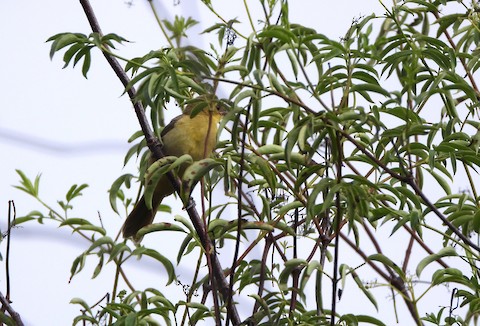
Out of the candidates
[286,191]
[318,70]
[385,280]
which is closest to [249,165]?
[286,191]

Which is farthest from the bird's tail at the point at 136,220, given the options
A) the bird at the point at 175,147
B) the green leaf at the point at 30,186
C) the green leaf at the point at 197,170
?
the green leaf at the point at 197,170

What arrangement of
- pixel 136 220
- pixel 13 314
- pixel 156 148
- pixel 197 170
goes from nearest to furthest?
1. pixel 197 170
2. pixel 13 314
3. pixel 156 148
4. pixel 136 220

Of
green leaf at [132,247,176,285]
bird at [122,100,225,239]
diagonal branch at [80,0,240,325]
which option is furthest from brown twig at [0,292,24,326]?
bird at [122,100,225,239]

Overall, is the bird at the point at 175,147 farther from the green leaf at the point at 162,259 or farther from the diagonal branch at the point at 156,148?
the green leaf at the point at 162,259

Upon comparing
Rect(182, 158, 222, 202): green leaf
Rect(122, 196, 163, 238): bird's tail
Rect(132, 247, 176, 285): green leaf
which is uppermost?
Rect(122, 196, 163, 238): bird's tail

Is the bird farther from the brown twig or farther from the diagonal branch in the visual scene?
the brown twig

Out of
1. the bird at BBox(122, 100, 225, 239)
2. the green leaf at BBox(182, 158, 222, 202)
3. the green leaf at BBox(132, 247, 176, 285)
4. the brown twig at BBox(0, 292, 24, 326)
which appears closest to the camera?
the green leaf at BBox(182, 158, 222, 202)

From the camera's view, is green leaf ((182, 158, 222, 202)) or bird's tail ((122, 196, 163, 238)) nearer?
green leaf ((182, 158, 222, 202))

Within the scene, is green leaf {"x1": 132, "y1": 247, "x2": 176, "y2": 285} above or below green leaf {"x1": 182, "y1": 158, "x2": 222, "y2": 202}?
below

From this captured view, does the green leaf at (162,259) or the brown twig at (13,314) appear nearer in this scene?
the brown twig at (13,314)

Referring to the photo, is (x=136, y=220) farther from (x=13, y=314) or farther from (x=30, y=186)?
(x=13, y=314)

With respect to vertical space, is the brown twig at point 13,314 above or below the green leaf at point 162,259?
below

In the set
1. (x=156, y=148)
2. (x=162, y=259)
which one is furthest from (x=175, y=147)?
(x=162, y=259)

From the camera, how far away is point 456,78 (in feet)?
8.59
